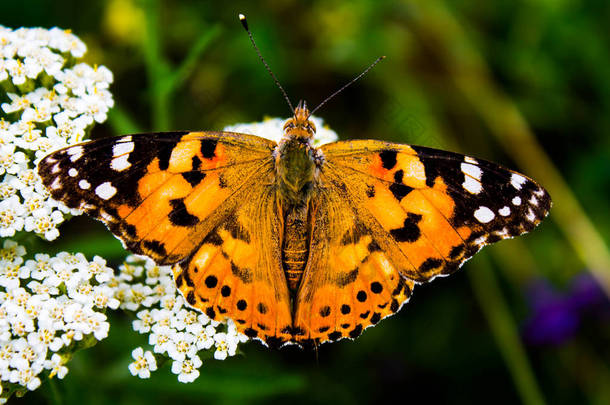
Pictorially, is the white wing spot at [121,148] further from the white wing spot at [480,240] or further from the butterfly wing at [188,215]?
the white wing spot at [480,240]

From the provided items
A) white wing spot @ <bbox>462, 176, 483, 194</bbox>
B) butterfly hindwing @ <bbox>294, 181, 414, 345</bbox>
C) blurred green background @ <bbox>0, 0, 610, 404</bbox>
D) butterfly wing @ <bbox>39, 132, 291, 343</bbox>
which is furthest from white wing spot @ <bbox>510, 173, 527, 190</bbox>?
blurred green background @ <bbox>0, 0, 610, 404</bbox>

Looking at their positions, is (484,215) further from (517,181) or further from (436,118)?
(436,118)

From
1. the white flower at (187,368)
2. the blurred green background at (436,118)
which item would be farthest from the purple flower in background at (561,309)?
the white flower at (187,368)

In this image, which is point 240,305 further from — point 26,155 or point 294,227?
point 26,155

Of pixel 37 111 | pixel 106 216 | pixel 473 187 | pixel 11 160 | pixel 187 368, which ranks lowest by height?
pixel 187 368

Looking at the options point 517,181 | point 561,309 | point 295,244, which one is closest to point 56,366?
point 295,244

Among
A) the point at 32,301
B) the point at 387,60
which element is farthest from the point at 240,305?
the point at 387,60

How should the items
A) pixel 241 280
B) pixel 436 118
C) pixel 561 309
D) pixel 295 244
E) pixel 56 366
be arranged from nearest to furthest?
pixel 56 366
pixel 241 280
pixel 295 244
pixel 561 309
pixel 436 118

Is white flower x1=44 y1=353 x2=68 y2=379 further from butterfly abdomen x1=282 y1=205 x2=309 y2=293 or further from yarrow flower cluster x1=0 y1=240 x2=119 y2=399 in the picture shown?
butterfly abdomen x1=282 y1=205 x2=309 y2=293

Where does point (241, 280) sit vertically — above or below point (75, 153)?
below
